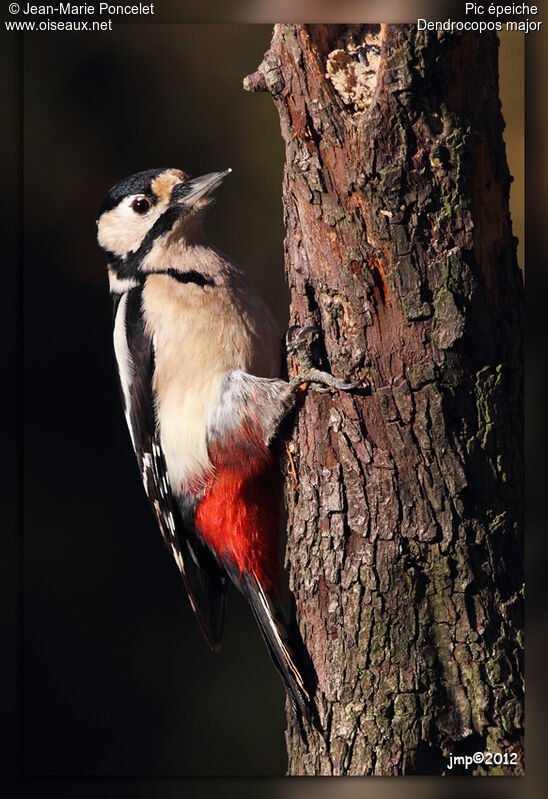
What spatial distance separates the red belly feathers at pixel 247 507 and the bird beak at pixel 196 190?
60 centimetres

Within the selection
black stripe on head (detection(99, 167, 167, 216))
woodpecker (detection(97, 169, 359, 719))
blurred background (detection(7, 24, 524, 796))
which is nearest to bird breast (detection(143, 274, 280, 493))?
woodpecker (detection(97, 169, 359, 719))

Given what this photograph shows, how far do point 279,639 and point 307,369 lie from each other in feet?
2.15

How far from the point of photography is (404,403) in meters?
1.89

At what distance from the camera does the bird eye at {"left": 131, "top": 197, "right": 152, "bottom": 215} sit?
2.19 metres

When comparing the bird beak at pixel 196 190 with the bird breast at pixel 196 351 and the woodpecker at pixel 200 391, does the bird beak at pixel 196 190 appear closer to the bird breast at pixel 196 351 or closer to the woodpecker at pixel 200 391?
the woodpecker at pixel 200 391

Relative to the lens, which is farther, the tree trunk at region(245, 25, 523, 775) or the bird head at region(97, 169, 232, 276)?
the bird head at region(97, 169, 232, 276)

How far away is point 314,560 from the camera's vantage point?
2020 mm

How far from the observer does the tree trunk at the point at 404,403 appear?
1789 mm

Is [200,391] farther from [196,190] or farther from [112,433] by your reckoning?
[196,190]
